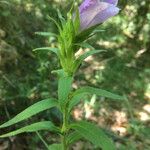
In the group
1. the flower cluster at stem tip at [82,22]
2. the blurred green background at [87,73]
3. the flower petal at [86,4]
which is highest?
the flower petal at [86,4]

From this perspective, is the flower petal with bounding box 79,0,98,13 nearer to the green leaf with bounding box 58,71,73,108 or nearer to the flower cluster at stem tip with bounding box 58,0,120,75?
the flower cluster at stem tip with bounding box 58,0,120,75

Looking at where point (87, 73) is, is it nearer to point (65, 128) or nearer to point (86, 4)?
point (65, 128)

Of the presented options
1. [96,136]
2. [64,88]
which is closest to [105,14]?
[64,88]

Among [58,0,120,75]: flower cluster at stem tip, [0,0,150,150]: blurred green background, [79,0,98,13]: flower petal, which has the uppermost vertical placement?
[79,0,98,13]: flower petal

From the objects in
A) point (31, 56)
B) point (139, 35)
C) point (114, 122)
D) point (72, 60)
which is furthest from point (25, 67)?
point (72, 60)

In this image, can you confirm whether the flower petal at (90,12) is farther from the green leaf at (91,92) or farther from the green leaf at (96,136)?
the green leaf at (96,136)

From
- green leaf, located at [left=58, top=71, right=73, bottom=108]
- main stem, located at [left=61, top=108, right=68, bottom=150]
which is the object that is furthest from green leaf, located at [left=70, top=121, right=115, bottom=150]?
green leaf, located at [left=58, top=71, right=73, bottom=108]

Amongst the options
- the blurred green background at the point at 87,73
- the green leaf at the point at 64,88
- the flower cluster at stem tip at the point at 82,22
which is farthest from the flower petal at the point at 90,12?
the blurred green background at the point at 87,73

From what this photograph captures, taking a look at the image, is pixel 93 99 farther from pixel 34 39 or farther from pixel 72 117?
pixel 34 39

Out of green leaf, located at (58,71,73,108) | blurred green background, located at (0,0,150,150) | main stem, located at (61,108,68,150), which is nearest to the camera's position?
green leaf, located at (58,71,73,108)
